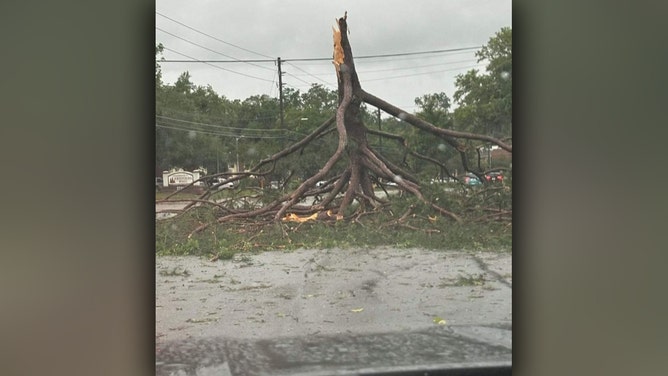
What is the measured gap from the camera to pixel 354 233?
7.56ft

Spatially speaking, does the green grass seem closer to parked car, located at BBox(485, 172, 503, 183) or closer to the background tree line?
parked car, located at BBox(485, 172, 503, 183)

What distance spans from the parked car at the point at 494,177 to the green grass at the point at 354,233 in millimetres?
67

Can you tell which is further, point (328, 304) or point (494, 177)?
point (494, 177)

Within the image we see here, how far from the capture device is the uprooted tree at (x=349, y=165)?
7.48ft

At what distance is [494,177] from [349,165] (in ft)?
2.14

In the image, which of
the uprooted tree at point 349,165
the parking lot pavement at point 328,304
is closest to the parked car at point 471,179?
the uprooted tree at point 349,165

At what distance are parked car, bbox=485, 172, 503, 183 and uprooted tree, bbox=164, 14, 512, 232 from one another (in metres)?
0.03

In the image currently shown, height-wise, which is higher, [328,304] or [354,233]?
[354,233]

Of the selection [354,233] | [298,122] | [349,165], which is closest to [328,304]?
[354,233]

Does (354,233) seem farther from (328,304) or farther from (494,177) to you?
(494,177)

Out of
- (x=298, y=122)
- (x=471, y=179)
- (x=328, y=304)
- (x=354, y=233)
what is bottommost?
(x=328, y=304)

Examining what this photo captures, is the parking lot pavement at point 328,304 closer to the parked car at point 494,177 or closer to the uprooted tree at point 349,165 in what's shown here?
the uprooted tree at point 349,165
